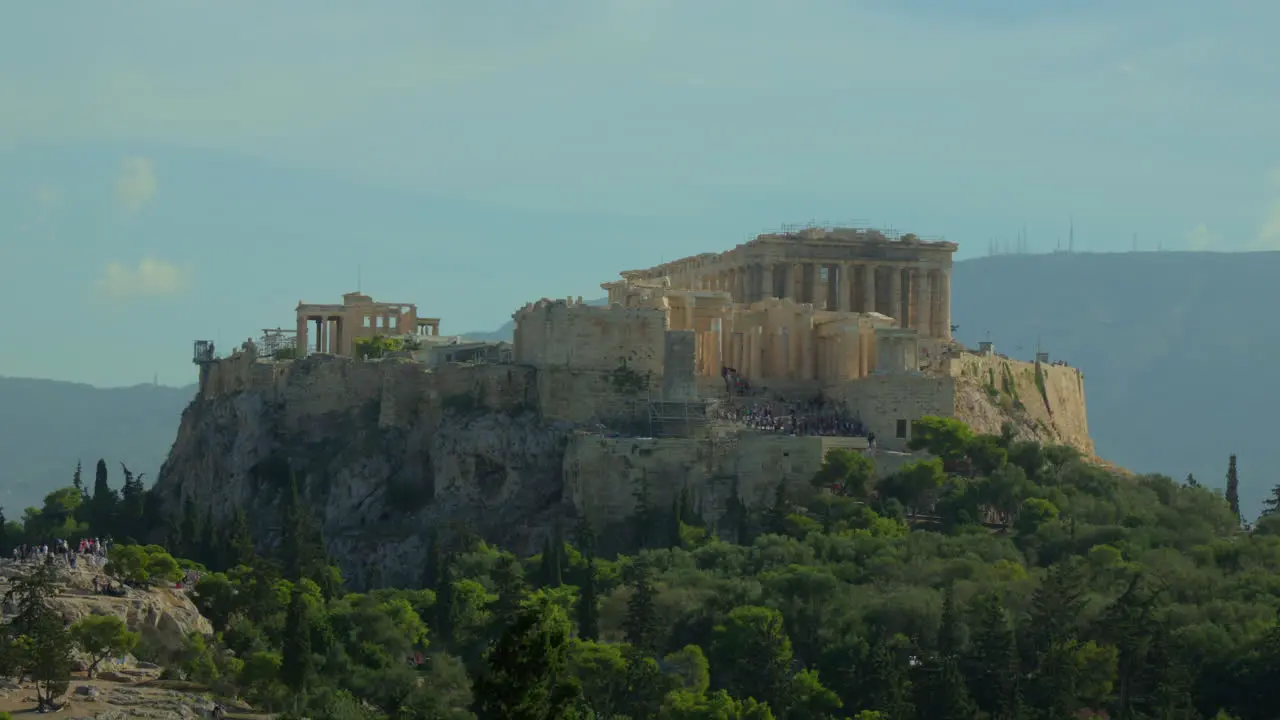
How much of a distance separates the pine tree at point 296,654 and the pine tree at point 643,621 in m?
11.6

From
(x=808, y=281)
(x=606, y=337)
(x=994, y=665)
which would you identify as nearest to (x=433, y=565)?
(x=606, y=337)

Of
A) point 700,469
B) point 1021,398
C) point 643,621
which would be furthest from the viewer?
point 1021,398

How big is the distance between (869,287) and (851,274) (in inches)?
50.7

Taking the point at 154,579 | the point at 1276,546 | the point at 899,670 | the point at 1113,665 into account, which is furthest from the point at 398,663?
the point at 1276,546

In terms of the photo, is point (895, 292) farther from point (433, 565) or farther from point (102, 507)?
point (102, 507)

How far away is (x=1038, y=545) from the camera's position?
105250mm

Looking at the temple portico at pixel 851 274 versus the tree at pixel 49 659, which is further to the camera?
the temple portico at pixel 851 274

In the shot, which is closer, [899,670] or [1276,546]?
[899,670]

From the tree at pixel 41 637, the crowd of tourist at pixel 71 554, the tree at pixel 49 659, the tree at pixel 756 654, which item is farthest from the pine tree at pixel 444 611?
the tree at pixel 49 659

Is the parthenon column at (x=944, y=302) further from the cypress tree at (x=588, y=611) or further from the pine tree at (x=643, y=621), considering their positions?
the pine tree at (x=643, y=621)

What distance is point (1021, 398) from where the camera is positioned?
423 ft

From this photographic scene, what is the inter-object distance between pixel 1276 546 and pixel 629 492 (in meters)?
26.2

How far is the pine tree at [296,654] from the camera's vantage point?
286 feet

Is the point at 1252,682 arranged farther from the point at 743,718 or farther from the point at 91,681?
the point at 91,681
